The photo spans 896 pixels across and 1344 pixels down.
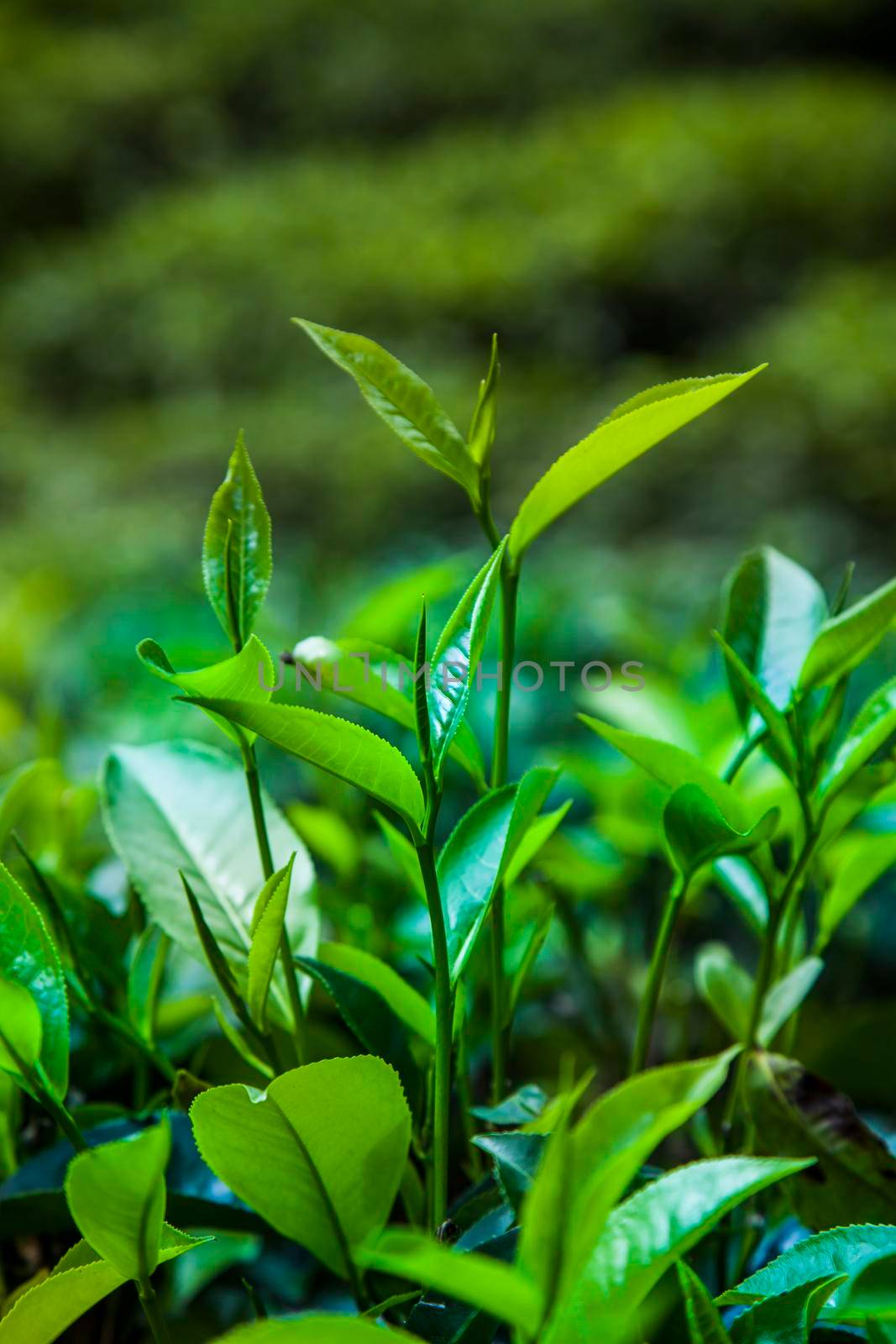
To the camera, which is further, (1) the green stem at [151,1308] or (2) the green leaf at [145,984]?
(2) the green leaf at [145,984]

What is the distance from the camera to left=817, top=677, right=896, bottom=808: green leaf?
0.31 meters

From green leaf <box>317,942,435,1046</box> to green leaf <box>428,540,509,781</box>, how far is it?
3.4 inches

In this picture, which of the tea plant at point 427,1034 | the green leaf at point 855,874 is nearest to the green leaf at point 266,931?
the tea plant at point 427,1034

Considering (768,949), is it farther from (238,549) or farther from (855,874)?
(238,549)

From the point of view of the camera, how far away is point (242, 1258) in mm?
424

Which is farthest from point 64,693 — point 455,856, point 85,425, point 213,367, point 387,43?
point 387,43

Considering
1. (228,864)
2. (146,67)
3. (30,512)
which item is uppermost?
(146,67)

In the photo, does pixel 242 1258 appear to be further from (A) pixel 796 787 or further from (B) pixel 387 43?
(B) pixel 387 43

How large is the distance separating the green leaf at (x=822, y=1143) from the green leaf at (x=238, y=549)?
21cm

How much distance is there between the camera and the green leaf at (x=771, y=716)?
0.96 feet

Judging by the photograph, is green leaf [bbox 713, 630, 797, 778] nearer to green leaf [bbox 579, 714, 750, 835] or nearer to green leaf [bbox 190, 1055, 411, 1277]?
green leaf [bbox 579, 714, 750, 835]

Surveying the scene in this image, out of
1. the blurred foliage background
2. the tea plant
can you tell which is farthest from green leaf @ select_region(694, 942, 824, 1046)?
the blurred foliage background

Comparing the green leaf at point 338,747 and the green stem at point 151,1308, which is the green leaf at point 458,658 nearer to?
the green leaf at point 338,747

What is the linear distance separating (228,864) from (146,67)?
321 centimetres
